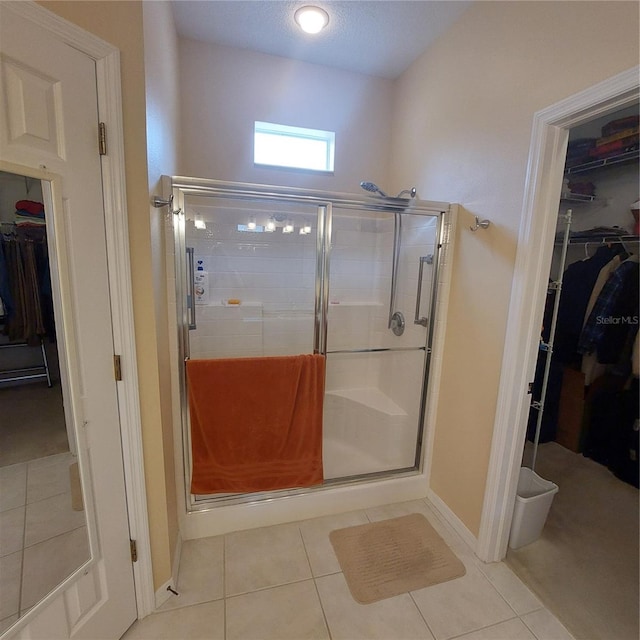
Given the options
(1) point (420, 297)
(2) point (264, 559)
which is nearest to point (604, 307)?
(1) point (420, 297)

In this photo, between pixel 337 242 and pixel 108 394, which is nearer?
pixel 108 394

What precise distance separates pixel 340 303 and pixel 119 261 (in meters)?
1.84

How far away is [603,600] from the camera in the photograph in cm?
148

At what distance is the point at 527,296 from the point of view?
4.71 feet

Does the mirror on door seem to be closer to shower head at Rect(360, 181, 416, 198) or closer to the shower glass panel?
the shower glass panel

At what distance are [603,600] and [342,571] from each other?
121 cm

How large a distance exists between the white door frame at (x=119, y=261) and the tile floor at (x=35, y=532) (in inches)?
7.2

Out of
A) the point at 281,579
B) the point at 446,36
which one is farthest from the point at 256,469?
the point at 446,36

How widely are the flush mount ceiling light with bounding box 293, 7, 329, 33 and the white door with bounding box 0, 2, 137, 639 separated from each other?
1.40m

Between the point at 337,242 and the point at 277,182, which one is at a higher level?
the point at 277,182

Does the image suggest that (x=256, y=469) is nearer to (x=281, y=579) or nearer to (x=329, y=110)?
(x=281, y=579)

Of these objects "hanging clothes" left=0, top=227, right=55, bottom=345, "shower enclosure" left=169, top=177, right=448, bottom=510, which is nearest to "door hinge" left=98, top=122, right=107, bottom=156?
"hanging clothes" left=0, top=227, right=55, bottom=345

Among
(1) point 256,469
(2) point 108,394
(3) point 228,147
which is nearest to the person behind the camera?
(2) point 108,394

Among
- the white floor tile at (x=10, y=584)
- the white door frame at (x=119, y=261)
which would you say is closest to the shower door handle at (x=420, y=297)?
Result: the white door frame at (x=119, y=261)
